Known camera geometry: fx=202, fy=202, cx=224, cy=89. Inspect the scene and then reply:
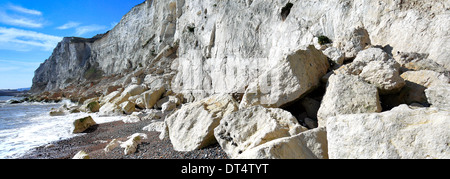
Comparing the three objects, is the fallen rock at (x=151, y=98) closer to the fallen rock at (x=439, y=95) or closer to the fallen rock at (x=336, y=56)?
the fallen rock at (x=336, y=56)

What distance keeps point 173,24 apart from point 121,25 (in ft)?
78.2

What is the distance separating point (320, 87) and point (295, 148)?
368cm

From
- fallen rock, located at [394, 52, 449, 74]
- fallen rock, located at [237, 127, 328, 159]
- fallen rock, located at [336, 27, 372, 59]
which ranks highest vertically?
fallen rock, located at [336, 27, 372, 59]

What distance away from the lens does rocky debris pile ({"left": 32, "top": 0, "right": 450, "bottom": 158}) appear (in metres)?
3.10

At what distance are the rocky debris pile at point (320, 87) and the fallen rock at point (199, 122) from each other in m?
0.04

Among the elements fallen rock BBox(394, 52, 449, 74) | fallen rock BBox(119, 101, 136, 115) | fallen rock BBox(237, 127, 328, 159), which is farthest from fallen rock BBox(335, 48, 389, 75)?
fallen rock BBox(119, 101, 136, 115)

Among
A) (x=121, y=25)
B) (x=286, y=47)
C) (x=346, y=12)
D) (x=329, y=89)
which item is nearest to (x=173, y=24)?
(x=121, y=25)

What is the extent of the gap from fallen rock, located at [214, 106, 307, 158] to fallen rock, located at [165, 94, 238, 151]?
0.69m

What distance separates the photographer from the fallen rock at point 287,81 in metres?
5.88

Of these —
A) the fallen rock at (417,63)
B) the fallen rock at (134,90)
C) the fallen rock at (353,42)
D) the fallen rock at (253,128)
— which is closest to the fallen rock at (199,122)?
the fallen rock at (253,128)

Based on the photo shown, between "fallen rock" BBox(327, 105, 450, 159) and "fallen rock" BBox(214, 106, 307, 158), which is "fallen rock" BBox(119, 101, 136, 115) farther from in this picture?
"fallen rock" BBox(327, 105, 450, 159)
